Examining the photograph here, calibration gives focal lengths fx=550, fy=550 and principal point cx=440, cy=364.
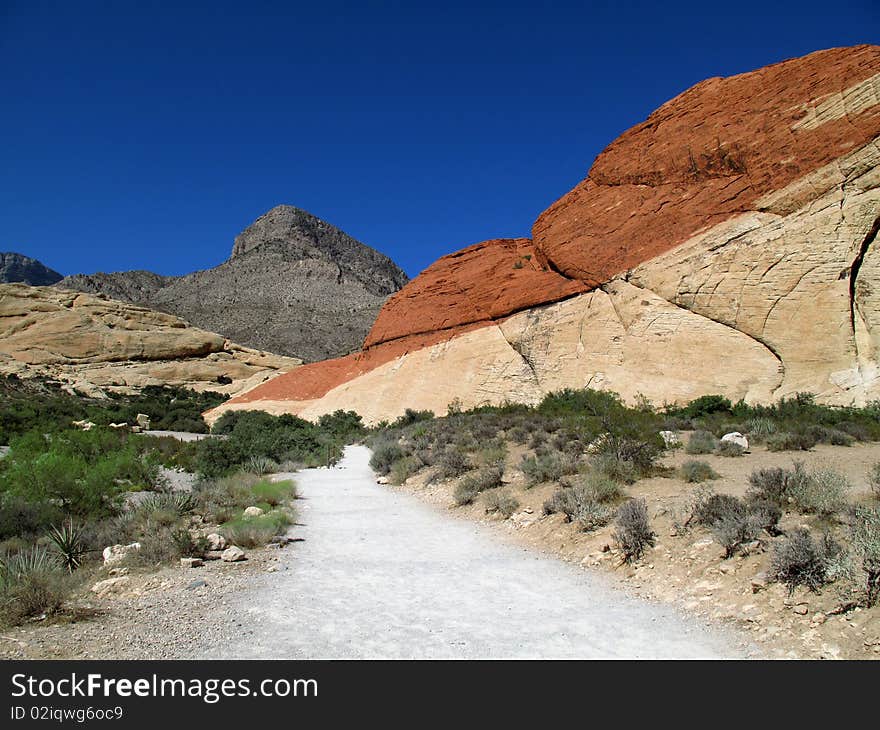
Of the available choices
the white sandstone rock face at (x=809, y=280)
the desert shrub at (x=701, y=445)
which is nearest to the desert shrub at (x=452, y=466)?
the desert shrub at (x=701, y=445)

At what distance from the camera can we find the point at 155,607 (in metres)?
5.13

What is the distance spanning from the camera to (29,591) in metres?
4.69

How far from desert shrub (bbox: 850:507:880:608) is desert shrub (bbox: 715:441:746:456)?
658 centimetres

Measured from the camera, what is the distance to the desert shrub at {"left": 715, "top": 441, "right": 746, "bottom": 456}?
11.6m

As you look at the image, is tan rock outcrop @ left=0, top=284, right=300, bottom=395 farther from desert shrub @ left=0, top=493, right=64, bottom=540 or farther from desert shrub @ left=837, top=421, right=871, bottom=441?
desert shrub @ left=837, top=421, right=871, bottom=441

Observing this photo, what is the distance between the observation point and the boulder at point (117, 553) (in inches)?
254

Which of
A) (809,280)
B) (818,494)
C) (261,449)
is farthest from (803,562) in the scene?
(261,449)

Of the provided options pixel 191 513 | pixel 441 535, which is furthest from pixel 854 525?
pixel 191 513

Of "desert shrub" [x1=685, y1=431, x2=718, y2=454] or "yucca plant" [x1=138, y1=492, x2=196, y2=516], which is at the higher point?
"yucca plant" [x1=138, y1=492, x2=196, y2=516]

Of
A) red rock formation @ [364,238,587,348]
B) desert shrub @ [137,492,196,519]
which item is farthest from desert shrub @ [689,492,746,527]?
red rock formation @ [364,238,587,348]

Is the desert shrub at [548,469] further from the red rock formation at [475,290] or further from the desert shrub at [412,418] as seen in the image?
the red rock formation at [475,290]

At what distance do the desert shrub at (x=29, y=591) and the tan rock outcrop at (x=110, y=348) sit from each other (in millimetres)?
46647

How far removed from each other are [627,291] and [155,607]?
20.8m

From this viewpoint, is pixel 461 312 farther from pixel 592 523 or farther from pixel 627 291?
pixel 592 523
